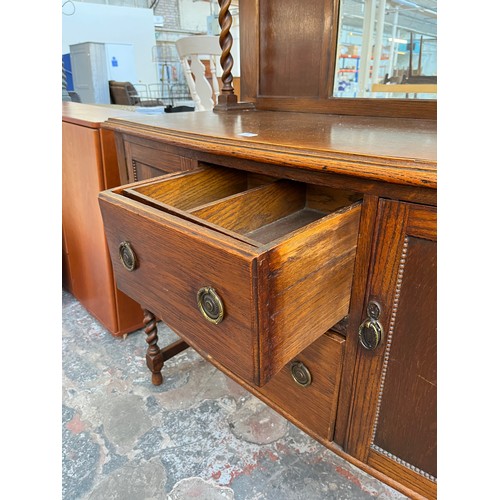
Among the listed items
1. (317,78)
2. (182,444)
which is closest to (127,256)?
(182,444)

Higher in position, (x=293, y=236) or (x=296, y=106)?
(x=296, y=106)

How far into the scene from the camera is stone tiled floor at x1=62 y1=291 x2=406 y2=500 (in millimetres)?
911

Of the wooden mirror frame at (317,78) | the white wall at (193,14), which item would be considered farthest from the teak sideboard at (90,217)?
the white wall at (193,14)

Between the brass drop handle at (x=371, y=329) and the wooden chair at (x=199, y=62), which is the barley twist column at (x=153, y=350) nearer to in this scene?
the brass drop handle at (x=371, y=329)

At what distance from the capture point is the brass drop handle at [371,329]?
2.06ft

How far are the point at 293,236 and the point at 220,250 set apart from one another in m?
0.09

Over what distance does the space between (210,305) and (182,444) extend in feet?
2.16

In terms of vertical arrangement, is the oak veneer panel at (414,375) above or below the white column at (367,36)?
below

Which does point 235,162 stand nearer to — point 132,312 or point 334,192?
point 334,192

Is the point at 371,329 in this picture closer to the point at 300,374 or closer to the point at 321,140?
the point at 300,374

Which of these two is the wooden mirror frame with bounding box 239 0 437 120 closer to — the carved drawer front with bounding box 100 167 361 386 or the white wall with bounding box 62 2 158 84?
the carved drawer front with bounding box 100 167 361 386

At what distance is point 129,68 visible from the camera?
6016mm

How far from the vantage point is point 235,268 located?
0.48 metres

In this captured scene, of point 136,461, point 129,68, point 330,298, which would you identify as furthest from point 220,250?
point 129,68
